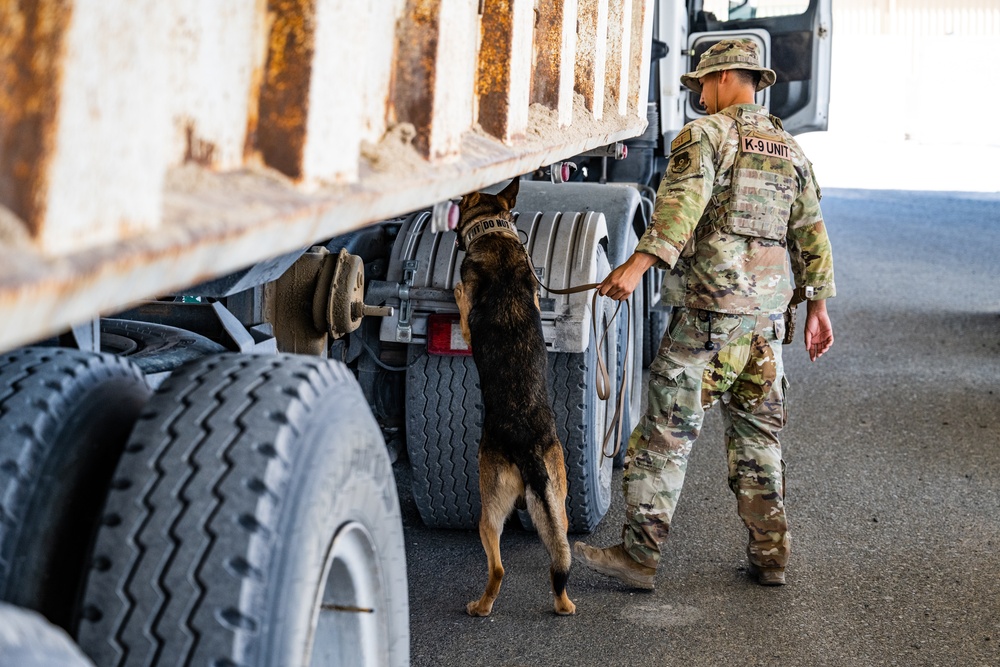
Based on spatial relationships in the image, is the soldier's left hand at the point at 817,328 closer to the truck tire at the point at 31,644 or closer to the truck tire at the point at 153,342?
the truck tire at the point at 153,342

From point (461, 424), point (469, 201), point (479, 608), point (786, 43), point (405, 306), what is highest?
point (786, 43)

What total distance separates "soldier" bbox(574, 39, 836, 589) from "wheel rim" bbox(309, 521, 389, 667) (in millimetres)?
2176

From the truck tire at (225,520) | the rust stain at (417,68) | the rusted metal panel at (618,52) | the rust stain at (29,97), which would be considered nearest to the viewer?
the rust stain at (29,97)

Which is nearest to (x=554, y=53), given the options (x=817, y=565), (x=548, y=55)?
(x=548, y=55)

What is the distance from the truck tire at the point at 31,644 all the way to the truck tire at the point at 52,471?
33cm

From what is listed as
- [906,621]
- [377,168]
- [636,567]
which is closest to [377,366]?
[636,567]

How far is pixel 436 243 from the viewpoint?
414 centimetres

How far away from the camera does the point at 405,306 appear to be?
401 cm

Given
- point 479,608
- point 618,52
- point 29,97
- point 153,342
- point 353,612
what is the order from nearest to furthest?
point 29,97 < point 353,612 < point 153,342 < point 618,52 < point 479,608

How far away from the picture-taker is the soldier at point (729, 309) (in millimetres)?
3953

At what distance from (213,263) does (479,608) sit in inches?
115

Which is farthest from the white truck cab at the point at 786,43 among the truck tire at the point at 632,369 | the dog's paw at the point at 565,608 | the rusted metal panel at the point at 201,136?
the rusted metal panel at the point at 201,136

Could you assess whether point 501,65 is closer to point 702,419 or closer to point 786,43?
point 702,419

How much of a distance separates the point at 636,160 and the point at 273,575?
18.2 feet
